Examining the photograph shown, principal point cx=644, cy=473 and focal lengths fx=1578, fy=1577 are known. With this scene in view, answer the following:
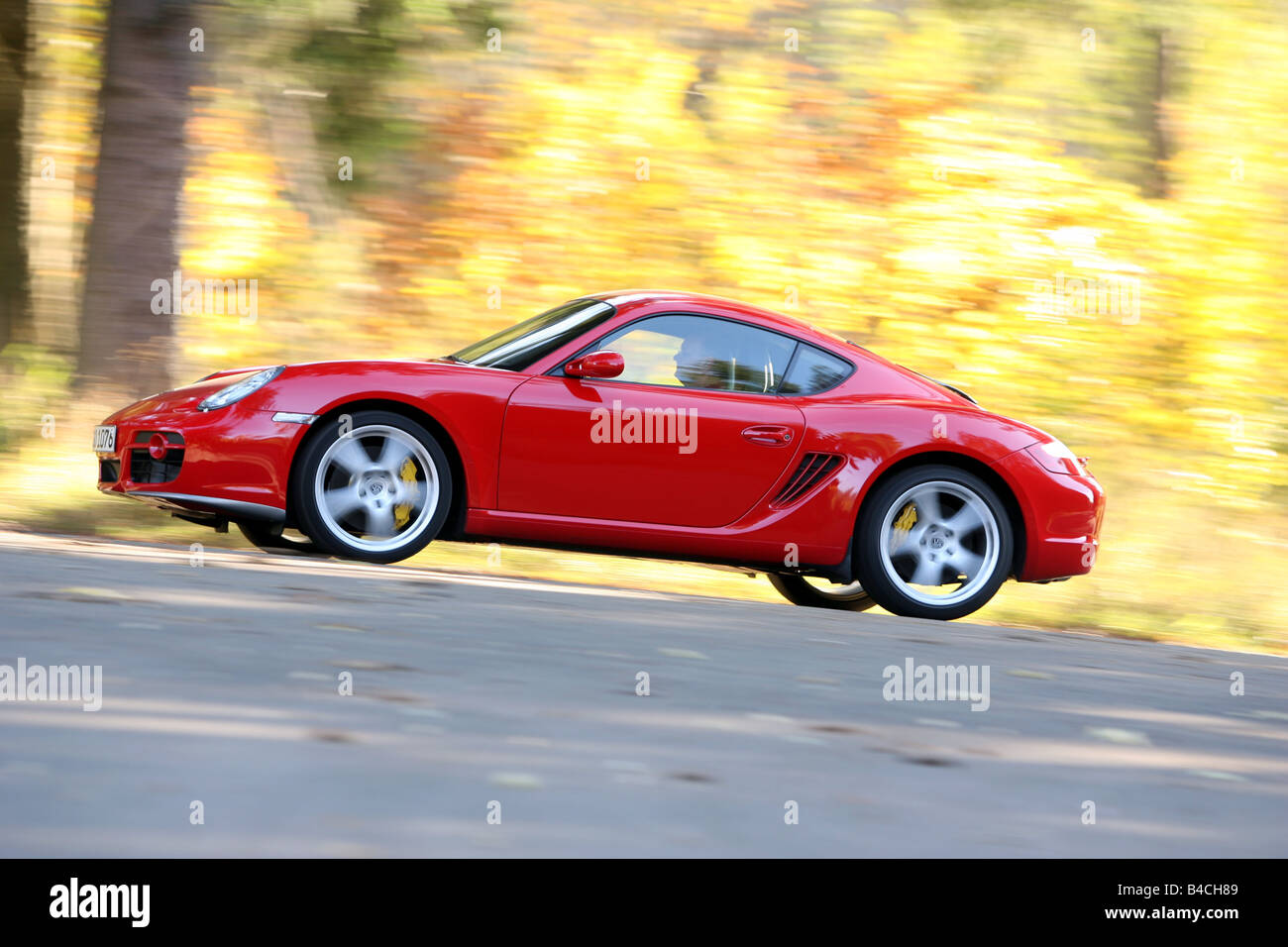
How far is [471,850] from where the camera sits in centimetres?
324

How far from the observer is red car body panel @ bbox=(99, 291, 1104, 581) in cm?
715

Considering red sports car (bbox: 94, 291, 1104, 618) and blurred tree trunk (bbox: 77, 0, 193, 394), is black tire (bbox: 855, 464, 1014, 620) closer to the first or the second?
red sports car (bbox: 94, 291, 1104, 618)

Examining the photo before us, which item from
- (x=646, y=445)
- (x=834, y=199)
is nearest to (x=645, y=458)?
(x=646, y=445)

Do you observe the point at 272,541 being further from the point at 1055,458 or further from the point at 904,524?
the point at 1055,458

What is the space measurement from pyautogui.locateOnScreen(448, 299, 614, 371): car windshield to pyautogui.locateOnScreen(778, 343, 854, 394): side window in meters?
0.95

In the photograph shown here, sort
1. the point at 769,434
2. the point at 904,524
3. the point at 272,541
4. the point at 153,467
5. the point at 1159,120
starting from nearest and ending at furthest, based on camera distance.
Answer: the point at 153,467
the point at 769,434
the point at 904,524
the point at 272,541
the point at 1159,120

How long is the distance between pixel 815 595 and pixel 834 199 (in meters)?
8.08

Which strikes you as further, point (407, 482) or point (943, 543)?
point (943, 543)

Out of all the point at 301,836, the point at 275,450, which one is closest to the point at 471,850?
the point at 301,836

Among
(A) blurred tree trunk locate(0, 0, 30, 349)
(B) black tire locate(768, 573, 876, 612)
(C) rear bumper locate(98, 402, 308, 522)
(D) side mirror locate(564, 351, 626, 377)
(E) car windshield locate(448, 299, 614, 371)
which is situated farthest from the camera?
(A) blurred tree trunk locate(0, 0, 30, 349)

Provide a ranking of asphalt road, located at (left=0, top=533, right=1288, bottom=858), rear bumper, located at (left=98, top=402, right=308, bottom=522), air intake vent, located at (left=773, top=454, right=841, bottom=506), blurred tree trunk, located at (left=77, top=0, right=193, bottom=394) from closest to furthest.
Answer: asphalt road, located at (left=0, top=533, right=1288, bottom=858) → rear bumper, located at (left=98, top=402, right=308, bottom=522) → air intake vent, located at (left=773, top=454, right=841, bottom=506) → blurred tree trunk, located at (left=77, top=0, right=193, bottom=394)

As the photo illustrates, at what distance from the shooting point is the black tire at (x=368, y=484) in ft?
23.6

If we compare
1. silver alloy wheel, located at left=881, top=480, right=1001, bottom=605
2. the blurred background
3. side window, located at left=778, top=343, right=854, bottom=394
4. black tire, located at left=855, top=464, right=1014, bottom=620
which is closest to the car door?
side window, located at left=778, top=343, right=854, bottom=394

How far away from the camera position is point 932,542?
305 inches
